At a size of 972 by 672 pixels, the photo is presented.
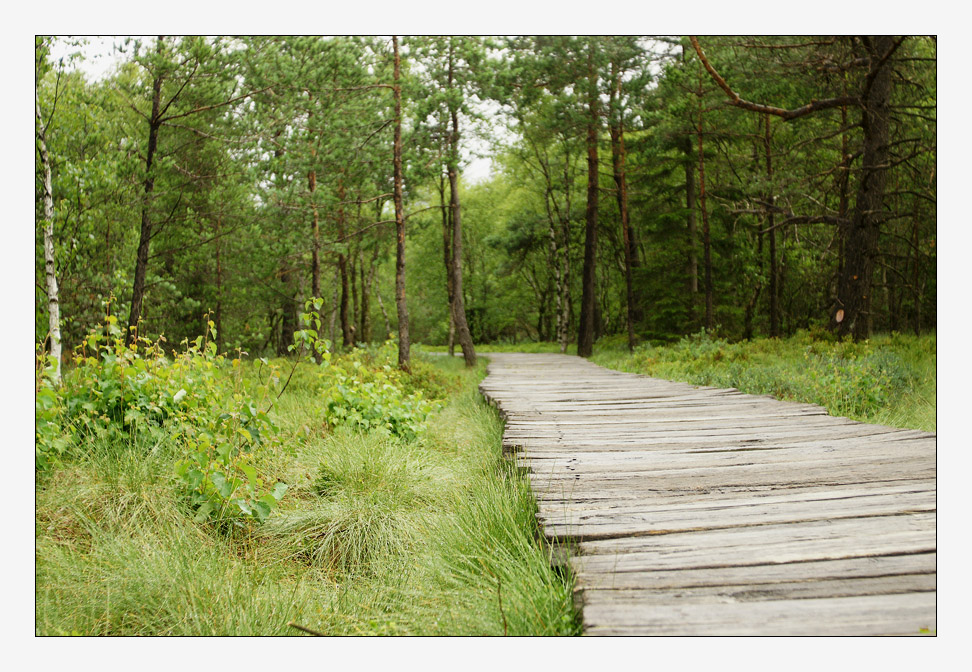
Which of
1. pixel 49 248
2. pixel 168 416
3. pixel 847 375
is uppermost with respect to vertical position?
pixel 49 248

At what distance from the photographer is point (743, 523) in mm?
2234

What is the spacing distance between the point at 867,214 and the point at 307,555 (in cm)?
758

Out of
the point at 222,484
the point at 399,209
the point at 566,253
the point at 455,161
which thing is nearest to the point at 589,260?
the point at 566,253

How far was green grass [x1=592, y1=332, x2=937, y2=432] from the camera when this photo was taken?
4777mm

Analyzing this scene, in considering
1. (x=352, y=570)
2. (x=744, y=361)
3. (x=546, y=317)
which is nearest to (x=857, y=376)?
(x=744, y=361)

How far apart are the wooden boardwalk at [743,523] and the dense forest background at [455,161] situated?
1534 millimetres

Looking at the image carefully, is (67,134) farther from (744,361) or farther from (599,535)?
(744,361)

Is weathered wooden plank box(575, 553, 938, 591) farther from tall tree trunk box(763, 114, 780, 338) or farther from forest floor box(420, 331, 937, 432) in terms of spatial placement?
tall tree trunk box(763, 114, 780, 338)

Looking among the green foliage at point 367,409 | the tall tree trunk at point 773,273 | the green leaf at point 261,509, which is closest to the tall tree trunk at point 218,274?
the green foliage at point 367,409

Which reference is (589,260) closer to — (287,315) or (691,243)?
(691,243)

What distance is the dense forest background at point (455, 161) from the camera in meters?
4.82

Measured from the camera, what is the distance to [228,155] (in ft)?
22.1

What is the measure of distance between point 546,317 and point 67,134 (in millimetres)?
21713

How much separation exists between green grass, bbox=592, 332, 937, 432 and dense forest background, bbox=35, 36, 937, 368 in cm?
40
